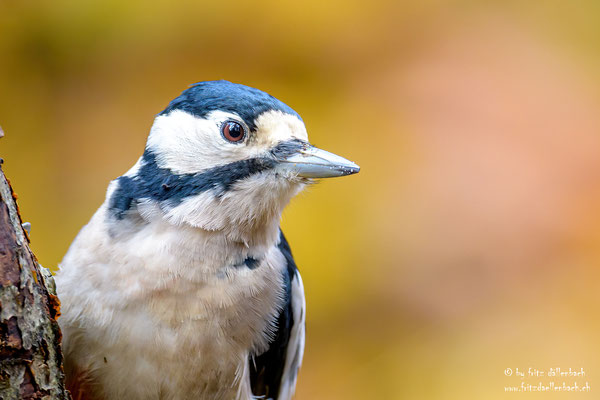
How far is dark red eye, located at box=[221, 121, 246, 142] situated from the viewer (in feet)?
7.11

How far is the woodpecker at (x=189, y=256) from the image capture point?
211 centimetres

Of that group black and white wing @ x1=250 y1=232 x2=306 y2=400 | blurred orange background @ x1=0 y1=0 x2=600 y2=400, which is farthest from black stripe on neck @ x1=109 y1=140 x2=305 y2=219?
blurred orange background @ x1=0 y1=0 x2=600 y2=400

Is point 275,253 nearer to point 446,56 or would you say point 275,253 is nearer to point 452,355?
point 452,355

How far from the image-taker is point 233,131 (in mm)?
2170

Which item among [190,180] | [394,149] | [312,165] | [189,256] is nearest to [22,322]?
[189,256]

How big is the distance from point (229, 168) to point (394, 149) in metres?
2.40

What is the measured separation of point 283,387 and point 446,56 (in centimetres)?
258

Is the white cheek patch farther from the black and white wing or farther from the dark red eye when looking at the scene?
the black and white wing

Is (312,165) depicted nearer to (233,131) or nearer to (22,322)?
(233,131)

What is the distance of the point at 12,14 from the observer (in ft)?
12.7

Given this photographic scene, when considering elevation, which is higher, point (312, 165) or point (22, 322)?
point (312, 165)

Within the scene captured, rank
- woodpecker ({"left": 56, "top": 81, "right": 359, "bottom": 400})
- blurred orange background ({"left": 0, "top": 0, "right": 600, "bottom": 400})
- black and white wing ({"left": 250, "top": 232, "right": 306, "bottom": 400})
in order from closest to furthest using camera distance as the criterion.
A: woodpecker ({"left": 56, "top": 81, "right": 359, "bottom": 400}), black and white wing ({"left": 250, "top": 232, "right": 306, "bottom": 400}), blurred orange background ({"left": 0, "top": 0, "right": 600, "bottom": 400})

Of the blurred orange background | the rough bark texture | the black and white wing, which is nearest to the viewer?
the rough bark texture

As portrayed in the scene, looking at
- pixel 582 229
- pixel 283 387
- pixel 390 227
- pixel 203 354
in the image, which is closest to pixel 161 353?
pixel 203 354
